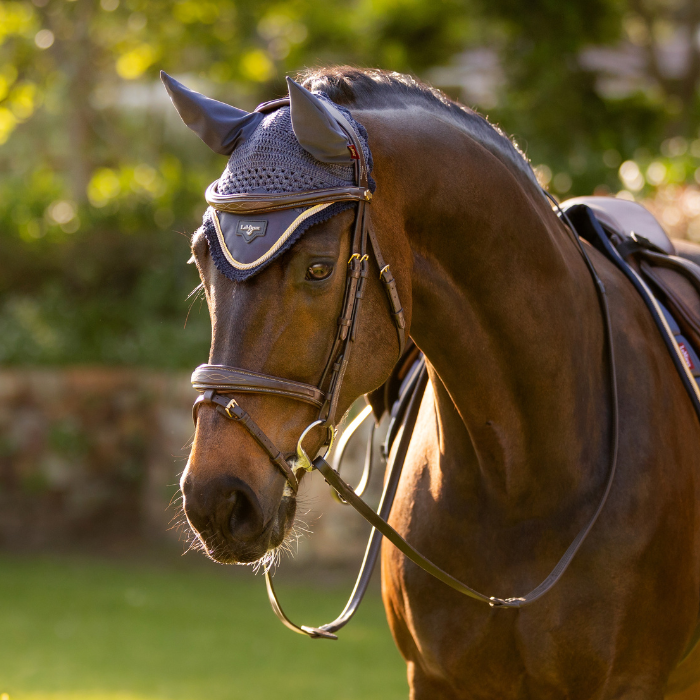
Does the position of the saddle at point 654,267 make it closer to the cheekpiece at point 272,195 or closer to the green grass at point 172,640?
the cheekpiece at point 272,195

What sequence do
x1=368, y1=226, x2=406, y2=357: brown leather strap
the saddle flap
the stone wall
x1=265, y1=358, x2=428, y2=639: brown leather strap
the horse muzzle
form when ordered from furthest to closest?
the stone wall
the saddle flap
x1=265, y1=358, x2=428, y2=639: brown leather strap
x1=368, y1=226, x2=406, y2=357: brown leather strap
the horse muzzle

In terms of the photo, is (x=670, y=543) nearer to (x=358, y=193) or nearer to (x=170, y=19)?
(x=358, y=193)

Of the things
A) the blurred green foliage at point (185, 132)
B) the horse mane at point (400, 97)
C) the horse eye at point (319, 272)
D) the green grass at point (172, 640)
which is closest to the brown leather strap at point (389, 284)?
the horse eye at point (319, 272)

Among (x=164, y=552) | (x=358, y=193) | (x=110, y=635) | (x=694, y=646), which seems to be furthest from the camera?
(x=164, y=552)

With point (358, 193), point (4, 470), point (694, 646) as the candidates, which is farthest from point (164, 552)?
point (358, 193)

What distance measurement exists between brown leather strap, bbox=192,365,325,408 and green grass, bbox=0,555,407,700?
366 centimetres

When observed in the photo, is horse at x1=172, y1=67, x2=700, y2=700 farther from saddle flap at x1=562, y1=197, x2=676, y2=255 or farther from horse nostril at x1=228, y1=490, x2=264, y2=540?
saddle flap at x1=562, y1=197, x2=676, y2=255

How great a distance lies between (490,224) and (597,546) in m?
0.79

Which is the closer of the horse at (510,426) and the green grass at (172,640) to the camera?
the horse at (510,426)

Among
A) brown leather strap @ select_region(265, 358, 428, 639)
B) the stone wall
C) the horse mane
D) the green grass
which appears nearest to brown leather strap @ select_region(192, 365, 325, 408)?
the horse mane

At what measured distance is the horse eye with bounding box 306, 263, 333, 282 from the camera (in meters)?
1.66

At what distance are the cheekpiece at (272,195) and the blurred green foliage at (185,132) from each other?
5.37 m

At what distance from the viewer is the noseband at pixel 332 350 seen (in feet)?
5.28

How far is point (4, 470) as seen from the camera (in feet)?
26.6
